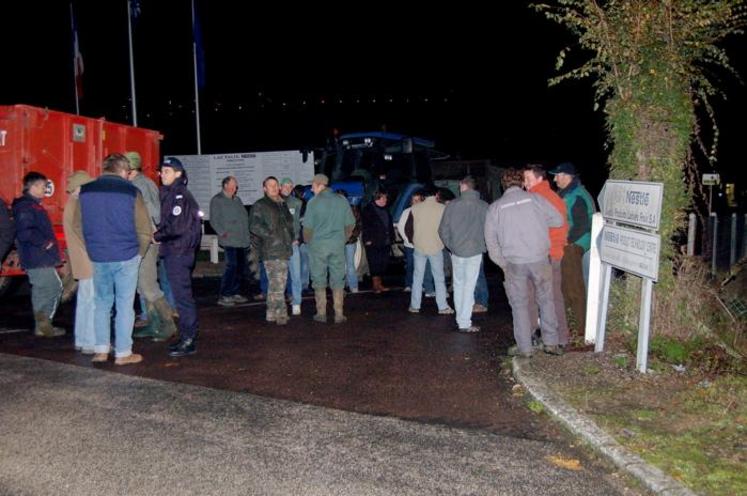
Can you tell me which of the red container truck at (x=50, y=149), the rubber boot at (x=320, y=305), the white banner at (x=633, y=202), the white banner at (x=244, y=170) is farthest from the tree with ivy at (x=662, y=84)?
the white banner at (x=244, y=170)

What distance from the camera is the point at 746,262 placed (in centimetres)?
1248

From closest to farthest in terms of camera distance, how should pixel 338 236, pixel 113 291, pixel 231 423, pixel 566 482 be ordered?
1. pixel 566 482
2. pixel 231 423
3. pixel 113 291
4. pixel 338 236

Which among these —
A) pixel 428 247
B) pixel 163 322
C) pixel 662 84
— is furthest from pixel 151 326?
pixel 662 84

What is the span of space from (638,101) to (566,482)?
4.39m

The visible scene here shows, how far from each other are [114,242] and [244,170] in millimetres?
11470

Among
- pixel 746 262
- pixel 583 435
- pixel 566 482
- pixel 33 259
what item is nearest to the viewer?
pixel 566 482

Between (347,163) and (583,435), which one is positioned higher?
(347,163)

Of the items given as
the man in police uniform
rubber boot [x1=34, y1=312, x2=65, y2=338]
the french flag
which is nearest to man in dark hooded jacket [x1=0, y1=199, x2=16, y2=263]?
rubber boot [x1=34, y1=312, x2=65, y2=338]

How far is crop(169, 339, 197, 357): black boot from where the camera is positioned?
798cm

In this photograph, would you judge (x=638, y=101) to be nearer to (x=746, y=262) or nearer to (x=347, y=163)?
(x=746, y=262)

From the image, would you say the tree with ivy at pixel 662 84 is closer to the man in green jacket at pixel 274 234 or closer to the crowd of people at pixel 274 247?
the crowd of people at pixel 274 247

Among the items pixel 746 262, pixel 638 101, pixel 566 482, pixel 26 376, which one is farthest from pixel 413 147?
pixel 566 482

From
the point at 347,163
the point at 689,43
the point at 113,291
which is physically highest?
the point at 689,43

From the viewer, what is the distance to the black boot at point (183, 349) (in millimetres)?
7984
